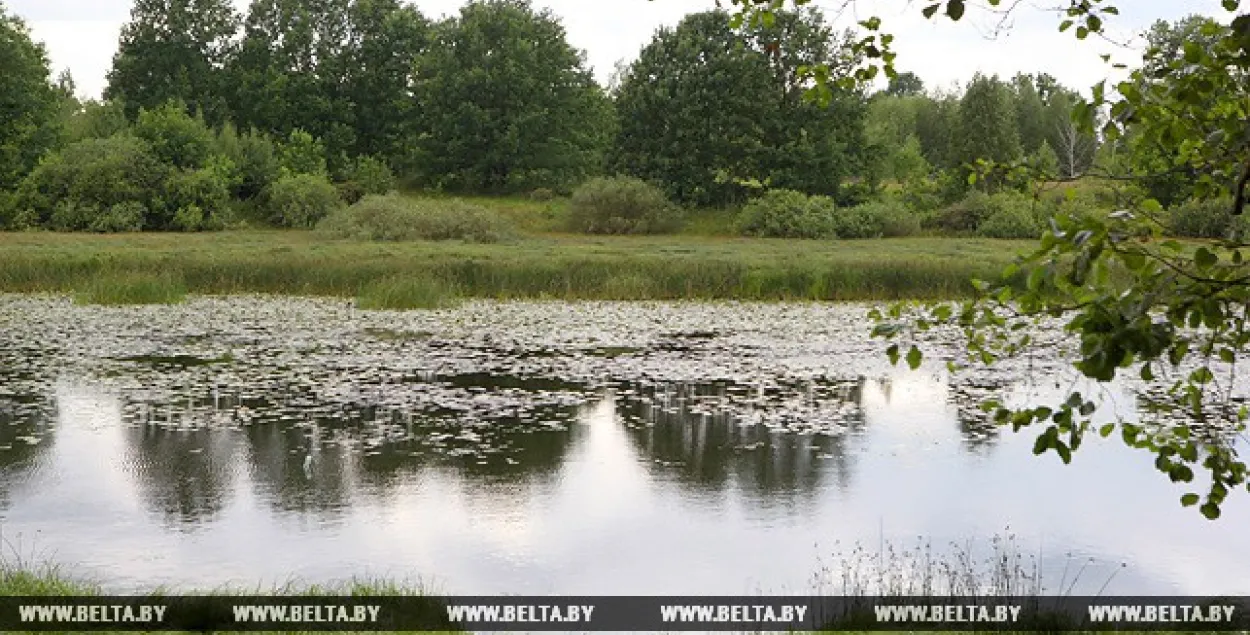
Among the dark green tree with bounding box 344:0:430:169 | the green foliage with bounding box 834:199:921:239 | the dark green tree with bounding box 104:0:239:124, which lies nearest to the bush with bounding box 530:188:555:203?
the dark green tree with bounding box 344:0:430:169

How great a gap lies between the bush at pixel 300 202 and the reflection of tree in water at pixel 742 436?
2495 centimetres

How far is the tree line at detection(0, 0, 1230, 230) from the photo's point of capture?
34.7m

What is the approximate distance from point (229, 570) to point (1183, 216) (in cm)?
2974

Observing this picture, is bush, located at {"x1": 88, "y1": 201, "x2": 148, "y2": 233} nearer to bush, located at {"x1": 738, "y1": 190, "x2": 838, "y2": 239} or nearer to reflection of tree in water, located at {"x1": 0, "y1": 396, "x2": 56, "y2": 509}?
bush, located at {"x1": 738, "y1": 190, "x2": 838, "y2": 239}

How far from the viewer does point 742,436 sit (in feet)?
31.7

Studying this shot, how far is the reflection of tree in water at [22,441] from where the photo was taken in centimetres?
799

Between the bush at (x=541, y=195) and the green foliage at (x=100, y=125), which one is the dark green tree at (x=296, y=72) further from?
the bush at (x=541, y=195)

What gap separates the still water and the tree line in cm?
2086

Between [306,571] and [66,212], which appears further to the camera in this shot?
[66,212]

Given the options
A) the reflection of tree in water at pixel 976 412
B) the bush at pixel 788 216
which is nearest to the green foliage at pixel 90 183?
the bush at pixel 788 216

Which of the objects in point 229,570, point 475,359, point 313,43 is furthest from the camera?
point 313,43

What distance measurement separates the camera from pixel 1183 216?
31125 millimetres

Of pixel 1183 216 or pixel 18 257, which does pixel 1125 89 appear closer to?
pixel 18 257

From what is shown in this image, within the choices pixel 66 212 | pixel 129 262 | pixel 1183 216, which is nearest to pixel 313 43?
pixel 66 212
